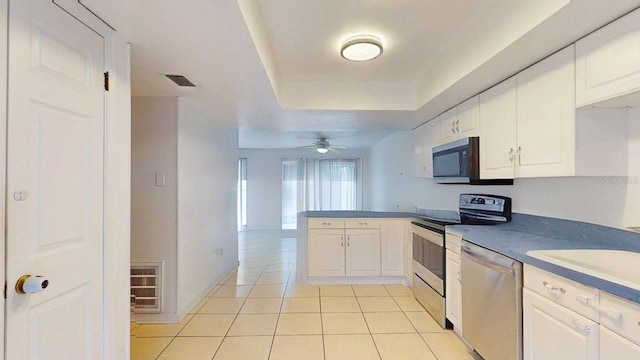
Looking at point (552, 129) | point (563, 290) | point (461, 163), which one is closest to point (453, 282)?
point (461, 163)

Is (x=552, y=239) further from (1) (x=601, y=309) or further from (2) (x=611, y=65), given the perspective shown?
(2) (x=611, y=65)

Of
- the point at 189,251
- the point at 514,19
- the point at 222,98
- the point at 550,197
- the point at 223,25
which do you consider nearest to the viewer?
the point at 223,25

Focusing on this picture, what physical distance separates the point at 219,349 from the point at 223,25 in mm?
2278

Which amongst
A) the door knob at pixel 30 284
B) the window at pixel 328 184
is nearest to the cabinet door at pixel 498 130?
the door knob at pixel 30 284

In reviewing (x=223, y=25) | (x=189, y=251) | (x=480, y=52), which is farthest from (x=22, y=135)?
(x=480, y=52)

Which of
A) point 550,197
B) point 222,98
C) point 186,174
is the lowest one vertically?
point 550,197

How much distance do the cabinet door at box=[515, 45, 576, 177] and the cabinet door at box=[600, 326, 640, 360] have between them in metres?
0.84

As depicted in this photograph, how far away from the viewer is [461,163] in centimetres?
269

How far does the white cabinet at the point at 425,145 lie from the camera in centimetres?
343

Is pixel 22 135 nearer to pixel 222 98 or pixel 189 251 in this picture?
pixel 222 98

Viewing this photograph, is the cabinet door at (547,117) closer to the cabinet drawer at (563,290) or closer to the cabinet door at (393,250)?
the cabinet drawer at (563,290)

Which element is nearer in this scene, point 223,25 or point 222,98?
point 223,25

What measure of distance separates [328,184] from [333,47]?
5.70 meters

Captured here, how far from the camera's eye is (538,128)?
1.87m
